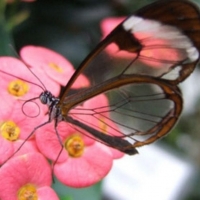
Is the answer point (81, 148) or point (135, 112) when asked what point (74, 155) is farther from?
point (135, 112)

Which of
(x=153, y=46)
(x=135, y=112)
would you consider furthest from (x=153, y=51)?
(x=135, y=112)

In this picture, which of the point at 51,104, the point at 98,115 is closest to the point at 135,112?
the point at 98,115

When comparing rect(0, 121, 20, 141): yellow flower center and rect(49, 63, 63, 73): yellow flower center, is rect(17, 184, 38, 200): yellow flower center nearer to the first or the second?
rect(0, 121, 20, 141): yellow flower center

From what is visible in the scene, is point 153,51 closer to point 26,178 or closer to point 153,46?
point 153,46

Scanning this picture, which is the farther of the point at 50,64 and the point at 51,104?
the point at 50,64

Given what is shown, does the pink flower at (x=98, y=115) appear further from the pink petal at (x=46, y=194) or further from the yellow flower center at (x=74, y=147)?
the pink petal at (x=46, y=194)

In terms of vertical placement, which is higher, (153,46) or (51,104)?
(153,46)

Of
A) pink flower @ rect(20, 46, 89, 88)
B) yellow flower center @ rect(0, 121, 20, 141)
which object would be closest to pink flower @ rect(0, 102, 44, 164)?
yellow flower center @ rect(0, 121, 20, 141)
